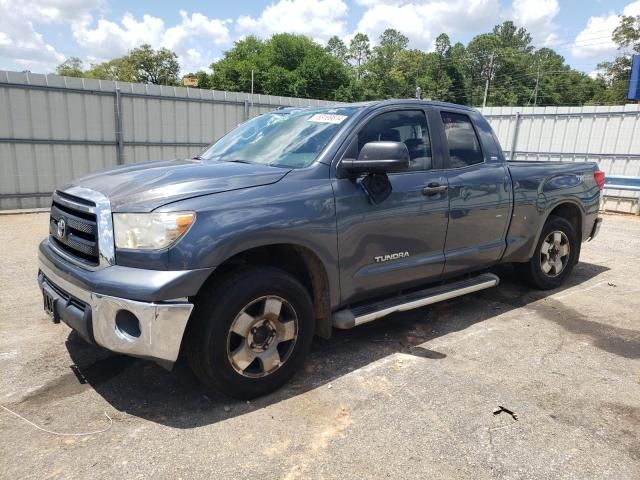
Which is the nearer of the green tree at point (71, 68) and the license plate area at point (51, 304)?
the license plate area at point (51, 304)

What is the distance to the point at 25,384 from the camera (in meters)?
3.21

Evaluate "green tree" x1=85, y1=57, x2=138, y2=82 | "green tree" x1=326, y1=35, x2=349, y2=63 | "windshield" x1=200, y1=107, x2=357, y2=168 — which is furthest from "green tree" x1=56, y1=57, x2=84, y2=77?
"windshield" x1=200, y1=107, x2=357, y2=168

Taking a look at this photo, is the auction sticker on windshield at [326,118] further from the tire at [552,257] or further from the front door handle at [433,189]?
the tire at [552,257]

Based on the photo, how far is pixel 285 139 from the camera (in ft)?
12.2

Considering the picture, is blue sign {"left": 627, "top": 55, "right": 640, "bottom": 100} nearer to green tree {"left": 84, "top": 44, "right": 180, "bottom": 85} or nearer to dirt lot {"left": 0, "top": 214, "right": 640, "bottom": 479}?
dirt lot {"left": 0, "top": 214, "right": 640, "bottom": 479}

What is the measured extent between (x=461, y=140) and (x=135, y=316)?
308 centimetres

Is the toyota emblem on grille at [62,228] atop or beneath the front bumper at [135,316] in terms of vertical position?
atop

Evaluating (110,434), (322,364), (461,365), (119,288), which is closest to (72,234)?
(119,288)

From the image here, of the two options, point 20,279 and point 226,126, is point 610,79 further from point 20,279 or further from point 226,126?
point 20,279

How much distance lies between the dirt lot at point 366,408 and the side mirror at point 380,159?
1413 mm

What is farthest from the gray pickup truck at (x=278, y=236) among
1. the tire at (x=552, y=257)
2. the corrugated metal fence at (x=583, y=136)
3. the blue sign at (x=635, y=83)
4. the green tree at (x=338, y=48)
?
the green tree at (x=338, y=48)

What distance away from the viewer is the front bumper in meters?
2.58

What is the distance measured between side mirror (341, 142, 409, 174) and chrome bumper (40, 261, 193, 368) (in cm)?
140

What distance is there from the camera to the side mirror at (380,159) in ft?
10.5
